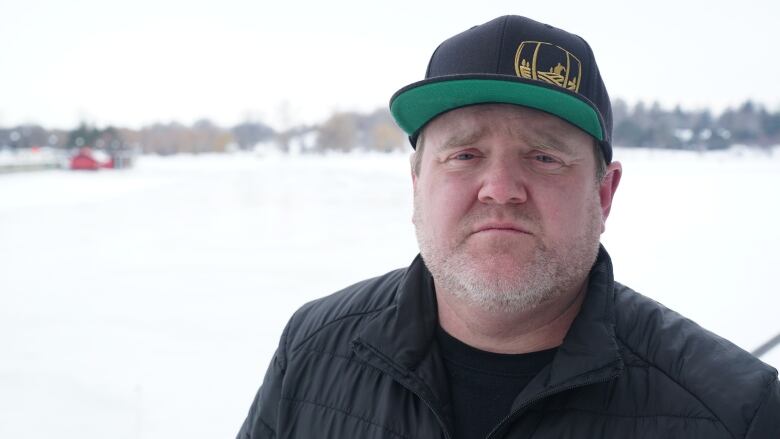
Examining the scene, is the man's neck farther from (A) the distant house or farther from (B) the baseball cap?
(A) the distant house

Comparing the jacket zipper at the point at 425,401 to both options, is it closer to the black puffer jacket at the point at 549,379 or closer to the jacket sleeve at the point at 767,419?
the black puffer jacket at the point at 549,379

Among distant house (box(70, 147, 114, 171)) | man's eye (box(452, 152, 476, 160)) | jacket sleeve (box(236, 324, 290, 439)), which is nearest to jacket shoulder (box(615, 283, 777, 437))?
man's eye (box(452, 152, 476, 160))

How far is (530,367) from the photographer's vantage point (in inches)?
54.6

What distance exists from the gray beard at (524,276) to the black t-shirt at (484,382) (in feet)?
0.43

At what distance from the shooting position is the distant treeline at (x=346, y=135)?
1706cm

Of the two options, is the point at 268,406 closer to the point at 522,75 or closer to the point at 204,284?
the point at 522,75

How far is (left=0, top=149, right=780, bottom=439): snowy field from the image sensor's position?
3959 millimetres

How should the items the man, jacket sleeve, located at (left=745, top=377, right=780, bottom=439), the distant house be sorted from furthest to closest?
1. the distant house
2. the man
3. jacket sleeve, located at (left=745, top=377, right=780, bottom=439)

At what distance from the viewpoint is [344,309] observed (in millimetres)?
1642

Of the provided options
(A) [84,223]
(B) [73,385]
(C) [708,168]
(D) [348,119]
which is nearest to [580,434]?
(B) [73,385]

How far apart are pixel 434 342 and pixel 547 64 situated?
2.27 feet

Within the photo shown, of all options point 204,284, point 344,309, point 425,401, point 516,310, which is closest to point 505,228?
point 516,310

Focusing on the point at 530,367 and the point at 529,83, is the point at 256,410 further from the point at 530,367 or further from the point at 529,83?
the point at 529,83

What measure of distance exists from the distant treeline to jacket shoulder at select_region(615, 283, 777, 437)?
482 millimetres
